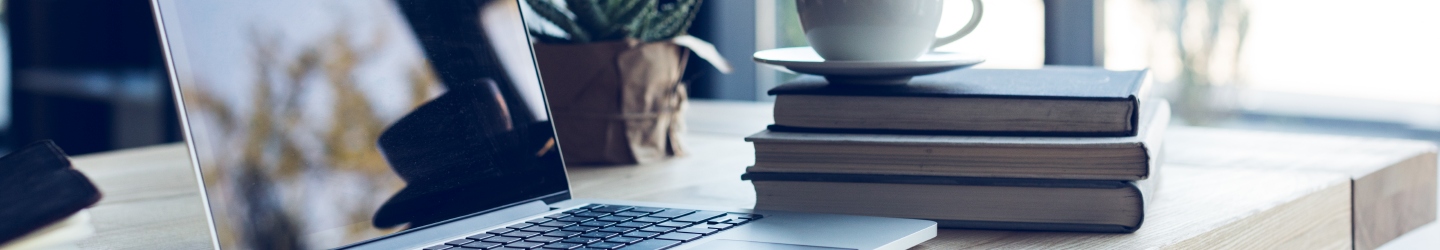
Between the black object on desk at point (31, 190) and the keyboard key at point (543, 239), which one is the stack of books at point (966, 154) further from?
the black object on desk at point (31, 190)

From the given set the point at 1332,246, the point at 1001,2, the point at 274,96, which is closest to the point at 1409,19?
the point at 1001,2

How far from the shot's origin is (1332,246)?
0.82m

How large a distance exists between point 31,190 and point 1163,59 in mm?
2115

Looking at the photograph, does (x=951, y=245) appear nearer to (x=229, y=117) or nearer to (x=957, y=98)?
(x=957, y=98)

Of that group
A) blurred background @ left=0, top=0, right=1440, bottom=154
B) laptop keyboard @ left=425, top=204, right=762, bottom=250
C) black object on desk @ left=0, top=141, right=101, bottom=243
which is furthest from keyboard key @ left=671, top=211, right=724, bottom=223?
blurred background @ left=0, top=0, right=1440, bottom=154

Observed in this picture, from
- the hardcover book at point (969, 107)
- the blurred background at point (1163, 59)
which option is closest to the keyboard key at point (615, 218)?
the hardcover book at point (969, 107)

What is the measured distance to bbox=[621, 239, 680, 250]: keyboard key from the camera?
1.73 ft

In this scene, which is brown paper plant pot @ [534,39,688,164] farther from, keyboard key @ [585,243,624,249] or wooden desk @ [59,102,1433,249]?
keyboard key @ [585,243,624,249]

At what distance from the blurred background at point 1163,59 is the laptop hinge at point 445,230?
5.74 ft

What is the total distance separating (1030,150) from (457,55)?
0.34 m

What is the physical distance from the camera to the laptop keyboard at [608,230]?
54cm

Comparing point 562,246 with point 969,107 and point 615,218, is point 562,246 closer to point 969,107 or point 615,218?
point 615,218

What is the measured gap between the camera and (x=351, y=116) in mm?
599

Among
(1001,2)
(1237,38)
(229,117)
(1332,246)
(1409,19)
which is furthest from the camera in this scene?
(1001,2)
